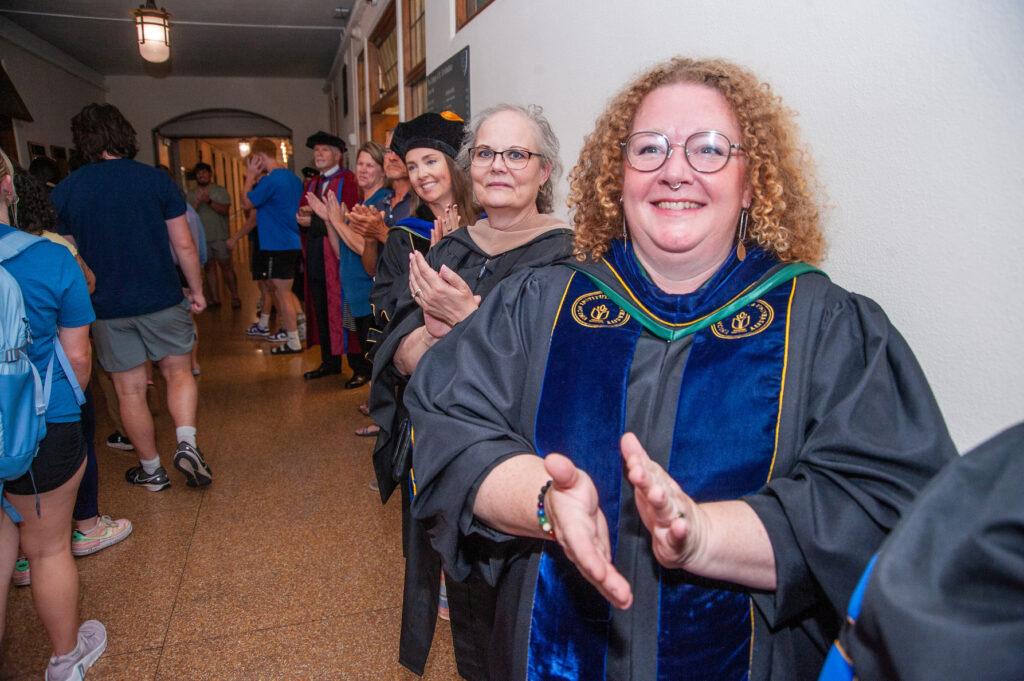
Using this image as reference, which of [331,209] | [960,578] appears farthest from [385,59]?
[960,578]

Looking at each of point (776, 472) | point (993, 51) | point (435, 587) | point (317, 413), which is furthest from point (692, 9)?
point (317, 413)

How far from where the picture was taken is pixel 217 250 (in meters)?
7.80

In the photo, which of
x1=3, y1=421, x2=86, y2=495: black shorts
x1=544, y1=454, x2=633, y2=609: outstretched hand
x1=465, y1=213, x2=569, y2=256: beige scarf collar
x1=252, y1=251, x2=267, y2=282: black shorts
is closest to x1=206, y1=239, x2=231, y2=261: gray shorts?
x1=252, y1=251, x2=267, y2=282: black shorts

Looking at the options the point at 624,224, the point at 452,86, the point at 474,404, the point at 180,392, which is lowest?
the point at 180,392

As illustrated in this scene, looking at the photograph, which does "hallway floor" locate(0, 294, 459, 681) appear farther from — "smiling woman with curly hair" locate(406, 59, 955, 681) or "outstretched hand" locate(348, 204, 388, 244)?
"outstretched hand" locate(348, 204, 388, 244)

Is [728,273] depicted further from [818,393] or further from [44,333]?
[44,333]

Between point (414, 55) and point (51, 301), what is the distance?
4537 mm

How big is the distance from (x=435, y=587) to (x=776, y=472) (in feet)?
3.42

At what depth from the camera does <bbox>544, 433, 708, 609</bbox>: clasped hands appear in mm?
773

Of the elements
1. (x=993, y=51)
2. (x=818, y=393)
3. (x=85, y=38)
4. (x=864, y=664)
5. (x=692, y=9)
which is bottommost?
(x=864, y=664)

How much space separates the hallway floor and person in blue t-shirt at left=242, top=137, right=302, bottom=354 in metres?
1.88

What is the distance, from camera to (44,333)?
1.76 m

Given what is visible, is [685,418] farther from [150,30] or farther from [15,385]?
[150,30]

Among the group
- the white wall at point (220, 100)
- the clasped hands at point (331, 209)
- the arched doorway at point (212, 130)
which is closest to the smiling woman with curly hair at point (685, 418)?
the clasped hands at point (331, 209)
